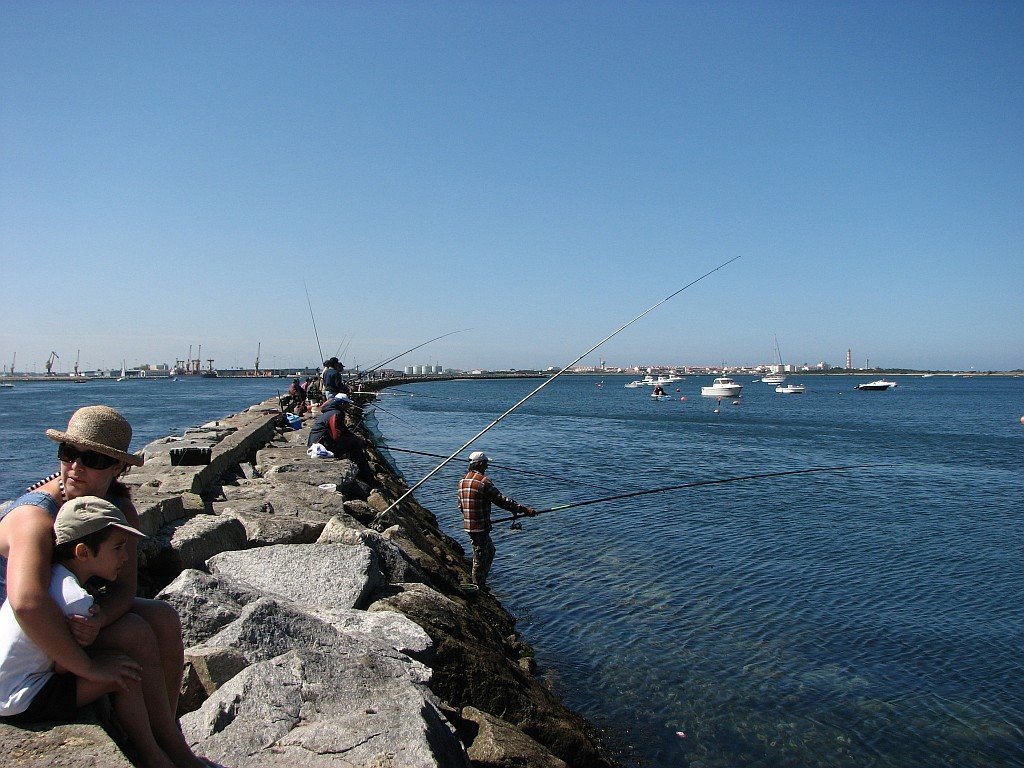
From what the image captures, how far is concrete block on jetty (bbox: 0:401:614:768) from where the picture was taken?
290 centimetres

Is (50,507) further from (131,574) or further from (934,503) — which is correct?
(934,503)

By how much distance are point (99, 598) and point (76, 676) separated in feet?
0.79

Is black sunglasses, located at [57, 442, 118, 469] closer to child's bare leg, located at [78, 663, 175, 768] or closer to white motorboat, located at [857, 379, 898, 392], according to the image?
child's bare leg, located at [78, 663, 175, 768]

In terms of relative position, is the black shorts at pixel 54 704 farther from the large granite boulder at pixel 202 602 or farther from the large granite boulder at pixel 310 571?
the large granite boulder at pixel 310 571

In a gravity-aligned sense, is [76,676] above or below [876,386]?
above

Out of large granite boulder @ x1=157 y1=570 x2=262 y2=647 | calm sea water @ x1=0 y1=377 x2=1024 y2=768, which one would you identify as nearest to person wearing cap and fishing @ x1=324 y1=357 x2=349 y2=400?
calm sea water @ x1=0 y1=377 x2=1024 y2=768

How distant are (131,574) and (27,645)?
1.15 ft

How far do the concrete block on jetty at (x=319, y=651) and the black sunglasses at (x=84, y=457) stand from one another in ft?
2.74

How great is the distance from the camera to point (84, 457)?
2662mm

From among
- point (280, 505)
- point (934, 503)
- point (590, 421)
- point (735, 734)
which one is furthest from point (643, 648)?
point (590, 421)

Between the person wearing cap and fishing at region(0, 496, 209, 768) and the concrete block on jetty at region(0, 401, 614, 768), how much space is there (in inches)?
3.6

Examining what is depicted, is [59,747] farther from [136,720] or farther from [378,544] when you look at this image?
[378,544]

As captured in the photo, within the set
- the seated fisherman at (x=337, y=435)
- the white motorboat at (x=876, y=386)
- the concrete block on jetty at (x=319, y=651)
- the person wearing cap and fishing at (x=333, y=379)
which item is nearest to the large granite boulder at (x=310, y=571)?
the concrete block on jetty at (x=319, y=651)

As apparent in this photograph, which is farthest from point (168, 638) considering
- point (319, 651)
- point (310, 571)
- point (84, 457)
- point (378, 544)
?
point (378, 544)
